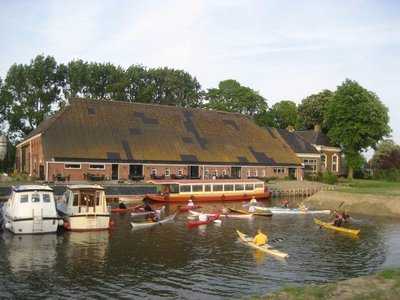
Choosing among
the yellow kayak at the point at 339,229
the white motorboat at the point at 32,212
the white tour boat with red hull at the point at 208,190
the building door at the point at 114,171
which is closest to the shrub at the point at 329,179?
the white tour boat with red hull at the point at 208,190

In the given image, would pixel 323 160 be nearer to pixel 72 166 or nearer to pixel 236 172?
pixel 236 172

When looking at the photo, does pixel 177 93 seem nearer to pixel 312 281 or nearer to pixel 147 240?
pixel 147 240

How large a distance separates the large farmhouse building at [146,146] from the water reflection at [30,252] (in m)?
27.2

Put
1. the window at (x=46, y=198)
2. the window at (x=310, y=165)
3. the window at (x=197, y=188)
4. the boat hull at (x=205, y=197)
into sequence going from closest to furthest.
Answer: the window at (x=46, y=198) < the boat hull at (x=205, y=197) < the window at (x=197, y=188) < the window at (x=310, y=165)

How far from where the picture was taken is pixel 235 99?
110250mm

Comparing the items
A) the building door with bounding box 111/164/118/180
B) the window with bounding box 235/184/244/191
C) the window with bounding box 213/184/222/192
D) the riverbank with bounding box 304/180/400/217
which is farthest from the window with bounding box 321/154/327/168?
the building door with bounding box 111/164/118/180

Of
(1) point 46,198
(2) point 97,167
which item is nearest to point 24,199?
(1) point 46,198

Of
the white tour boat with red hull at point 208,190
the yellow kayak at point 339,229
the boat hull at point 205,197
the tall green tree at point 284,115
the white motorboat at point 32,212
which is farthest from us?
the tall green tree at point 284,115

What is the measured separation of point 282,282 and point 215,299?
4223 mm

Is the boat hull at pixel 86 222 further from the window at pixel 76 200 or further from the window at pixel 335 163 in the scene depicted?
the window at pixel 335 163

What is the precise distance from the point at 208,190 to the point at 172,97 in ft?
170

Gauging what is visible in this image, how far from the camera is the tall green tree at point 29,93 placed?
8981 centimetres

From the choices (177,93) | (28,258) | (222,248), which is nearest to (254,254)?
(222,248)

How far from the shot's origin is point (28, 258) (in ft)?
92.4
